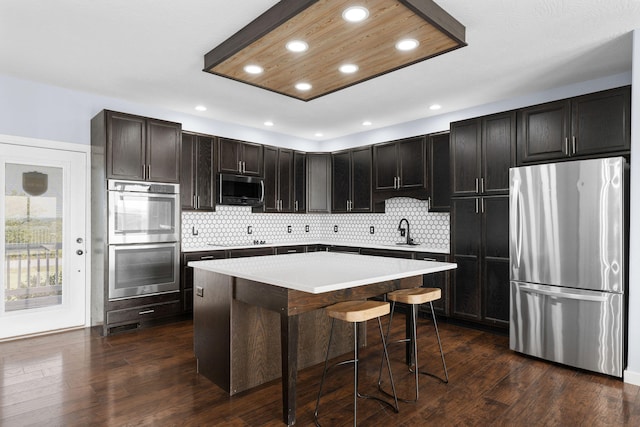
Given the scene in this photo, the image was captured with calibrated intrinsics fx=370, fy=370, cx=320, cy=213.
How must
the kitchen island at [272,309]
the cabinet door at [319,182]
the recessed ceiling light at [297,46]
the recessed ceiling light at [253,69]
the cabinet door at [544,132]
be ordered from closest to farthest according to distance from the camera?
the kitchen island at [272,309], the recessed ceiling light at [297,46], the recessed ceiling light at [253,69], the cabinet door at [544,132], the cabinet door at [319,182]

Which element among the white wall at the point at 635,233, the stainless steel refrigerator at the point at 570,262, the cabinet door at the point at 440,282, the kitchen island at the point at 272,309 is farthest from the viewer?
the cabinet door at the point at 440,282

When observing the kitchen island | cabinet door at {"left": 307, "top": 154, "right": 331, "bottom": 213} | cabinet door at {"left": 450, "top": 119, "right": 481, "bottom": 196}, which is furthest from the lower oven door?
cabinet door at {"left": 450, "top": 119, "right": 481, "bottom": 196}

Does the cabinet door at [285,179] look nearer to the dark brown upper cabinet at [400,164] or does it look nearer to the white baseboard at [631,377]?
the dark brown upper cabinet at [400,164]

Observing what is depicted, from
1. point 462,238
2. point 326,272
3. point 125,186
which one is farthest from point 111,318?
point 462,238

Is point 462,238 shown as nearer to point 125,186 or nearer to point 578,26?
point 578,26

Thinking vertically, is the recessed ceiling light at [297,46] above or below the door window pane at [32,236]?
above

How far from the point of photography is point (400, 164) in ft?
17.8

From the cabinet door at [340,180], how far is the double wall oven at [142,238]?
2697mm

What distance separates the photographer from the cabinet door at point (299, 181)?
6.32 meters

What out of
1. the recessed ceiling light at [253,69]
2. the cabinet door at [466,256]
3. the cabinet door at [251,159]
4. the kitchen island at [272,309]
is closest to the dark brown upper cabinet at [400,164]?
the cabinet door at [466,256]

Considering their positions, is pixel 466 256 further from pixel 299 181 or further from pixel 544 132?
pixel 299 181

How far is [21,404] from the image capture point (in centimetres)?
259

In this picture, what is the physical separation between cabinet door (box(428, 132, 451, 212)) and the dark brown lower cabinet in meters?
0.31

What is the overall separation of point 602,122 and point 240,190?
4371 mm
